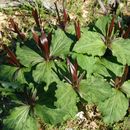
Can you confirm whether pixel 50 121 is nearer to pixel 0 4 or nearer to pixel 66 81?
pixel 66 81

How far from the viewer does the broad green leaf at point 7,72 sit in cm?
309

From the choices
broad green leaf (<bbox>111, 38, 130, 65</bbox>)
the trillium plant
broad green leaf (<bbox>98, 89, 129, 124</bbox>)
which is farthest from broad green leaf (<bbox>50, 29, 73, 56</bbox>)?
broad green leaf (<bbox>98, 89, 129, 124</bbox>)

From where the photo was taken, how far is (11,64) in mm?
3184

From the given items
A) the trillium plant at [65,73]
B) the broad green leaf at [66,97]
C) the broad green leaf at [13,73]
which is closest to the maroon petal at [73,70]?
the trillium plant at [65,73]

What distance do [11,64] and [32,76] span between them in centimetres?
29

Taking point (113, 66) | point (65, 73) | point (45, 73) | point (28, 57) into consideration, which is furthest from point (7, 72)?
point (113, 66)

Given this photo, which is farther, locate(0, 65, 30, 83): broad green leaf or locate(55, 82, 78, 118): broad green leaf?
locate(0, 65, 30, 83): broad green leaf

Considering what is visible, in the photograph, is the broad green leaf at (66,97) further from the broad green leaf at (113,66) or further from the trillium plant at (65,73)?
the broad green leaf at (113,66)

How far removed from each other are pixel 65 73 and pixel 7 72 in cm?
51

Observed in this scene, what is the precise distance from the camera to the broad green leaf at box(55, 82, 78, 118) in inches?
115

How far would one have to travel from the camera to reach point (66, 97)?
294 cm

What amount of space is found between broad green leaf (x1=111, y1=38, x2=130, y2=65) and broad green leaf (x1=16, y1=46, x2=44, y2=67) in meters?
0.62

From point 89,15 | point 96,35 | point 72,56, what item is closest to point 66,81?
point 72,56

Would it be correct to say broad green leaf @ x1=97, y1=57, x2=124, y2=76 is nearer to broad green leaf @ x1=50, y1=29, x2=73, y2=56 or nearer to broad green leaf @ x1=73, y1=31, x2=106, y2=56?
broad green leaf @ x1=73, y1=31, x2=106, y2=56
